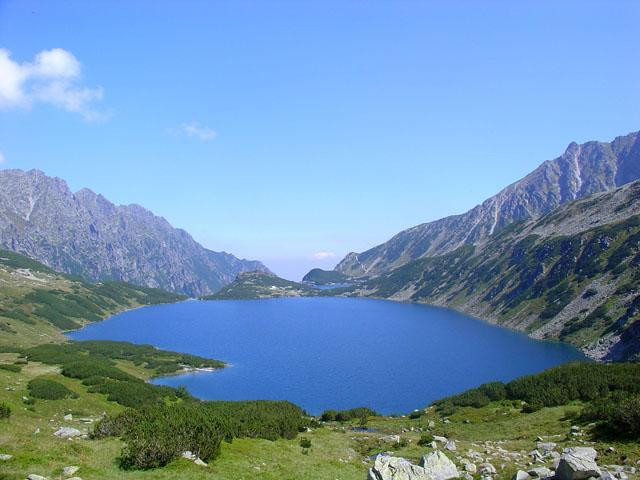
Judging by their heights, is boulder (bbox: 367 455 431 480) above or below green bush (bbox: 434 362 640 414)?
above

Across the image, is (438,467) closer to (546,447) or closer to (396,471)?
(396,471)

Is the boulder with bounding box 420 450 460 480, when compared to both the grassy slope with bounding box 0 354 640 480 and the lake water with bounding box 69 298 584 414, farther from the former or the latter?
the lake water with bounding box 69 298 584 414

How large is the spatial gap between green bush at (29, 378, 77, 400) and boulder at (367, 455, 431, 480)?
164ft

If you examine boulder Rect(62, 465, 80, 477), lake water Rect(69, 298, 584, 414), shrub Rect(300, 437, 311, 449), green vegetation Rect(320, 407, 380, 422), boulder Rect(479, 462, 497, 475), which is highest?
boulder Rect(62, 465, 80, 477)

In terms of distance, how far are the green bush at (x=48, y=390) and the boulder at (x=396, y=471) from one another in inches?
1962

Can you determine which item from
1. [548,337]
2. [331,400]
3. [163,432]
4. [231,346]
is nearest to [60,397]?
[163,432]

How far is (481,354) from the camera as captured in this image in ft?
497

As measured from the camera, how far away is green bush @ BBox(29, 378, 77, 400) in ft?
191

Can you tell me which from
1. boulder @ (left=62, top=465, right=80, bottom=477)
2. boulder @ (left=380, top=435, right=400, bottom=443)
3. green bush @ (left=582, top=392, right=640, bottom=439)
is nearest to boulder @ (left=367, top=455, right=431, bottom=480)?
boulder @ (left=62, top=465, right=80, bottom=477)

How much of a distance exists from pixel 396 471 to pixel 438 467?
3217 millimetres

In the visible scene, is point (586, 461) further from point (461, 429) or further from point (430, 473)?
point (461, 429)

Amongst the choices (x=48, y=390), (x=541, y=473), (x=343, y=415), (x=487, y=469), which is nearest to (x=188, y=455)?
(x=487, y=469)

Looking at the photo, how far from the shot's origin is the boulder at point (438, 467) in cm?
2567

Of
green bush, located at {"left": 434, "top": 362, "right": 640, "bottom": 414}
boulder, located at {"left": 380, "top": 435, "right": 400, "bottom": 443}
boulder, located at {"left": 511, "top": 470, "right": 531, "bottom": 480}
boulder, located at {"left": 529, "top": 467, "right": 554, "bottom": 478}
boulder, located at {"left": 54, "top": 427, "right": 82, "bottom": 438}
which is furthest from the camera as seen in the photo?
green bush, located at {"left": 434, "top": 362, "right": 640, "bottom": 414}
